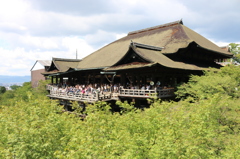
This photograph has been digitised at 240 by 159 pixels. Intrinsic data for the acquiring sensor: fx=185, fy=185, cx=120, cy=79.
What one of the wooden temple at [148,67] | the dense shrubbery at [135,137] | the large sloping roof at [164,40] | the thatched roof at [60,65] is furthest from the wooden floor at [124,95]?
the thatched roof at [60,65]

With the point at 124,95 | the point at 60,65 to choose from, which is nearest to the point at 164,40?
the point at 124,95

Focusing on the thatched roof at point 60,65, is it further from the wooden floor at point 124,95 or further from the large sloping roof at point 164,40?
the wooden floor at point 124,95

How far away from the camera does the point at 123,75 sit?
65.0ft

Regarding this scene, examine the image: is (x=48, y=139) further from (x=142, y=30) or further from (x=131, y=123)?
(x=142, y=30)

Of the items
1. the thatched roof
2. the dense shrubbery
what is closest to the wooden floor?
the dense shrubbery

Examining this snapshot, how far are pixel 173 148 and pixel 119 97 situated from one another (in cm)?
1239

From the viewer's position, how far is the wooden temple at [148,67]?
1700cm

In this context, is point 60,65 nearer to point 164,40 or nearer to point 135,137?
point 164,40

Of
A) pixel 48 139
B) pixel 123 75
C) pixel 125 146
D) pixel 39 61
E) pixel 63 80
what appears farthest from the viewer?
pixel 39 61

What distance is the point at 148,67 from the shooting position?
1625 cm

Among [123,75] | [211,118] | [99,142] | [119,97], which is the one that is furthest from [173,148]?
[123,75]

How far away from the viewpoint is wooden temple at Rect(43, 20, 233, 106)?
17.0 m

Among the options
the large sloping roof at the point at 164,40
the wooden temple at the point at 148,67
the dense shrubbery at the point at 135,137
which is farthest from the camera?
the large sloping roof at the point at 164,40

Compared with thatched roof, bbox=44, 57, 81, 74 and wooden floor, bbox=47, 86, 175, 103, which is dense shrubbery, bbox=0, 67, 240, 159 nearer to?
wooden floor, bbox=47, 86, 175, 103
